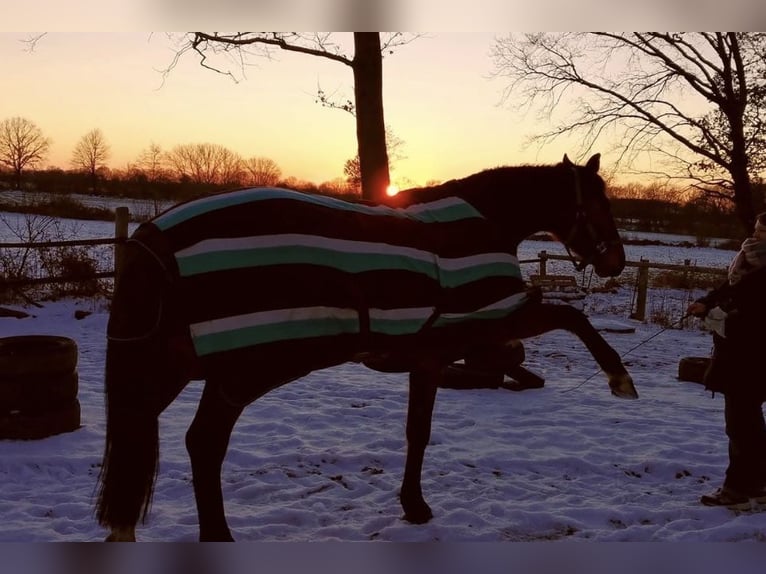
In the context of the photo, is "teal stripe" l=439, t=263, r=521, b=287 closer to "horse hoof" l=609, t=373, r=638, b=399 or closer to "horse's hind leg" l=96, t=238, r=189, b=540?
"horse hoof" l=609, t=373, r=638, b=399

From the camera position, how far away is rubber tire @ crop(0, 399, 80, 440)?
4098 mm

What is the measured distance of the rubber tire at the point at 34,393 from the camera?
409cm

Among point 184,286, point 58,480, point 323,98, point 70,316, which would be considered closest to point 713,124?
point 323,98

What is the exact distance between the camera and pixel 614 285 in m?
12.7

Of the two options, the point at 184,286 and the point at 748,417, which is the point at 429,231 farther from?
the point at 748,417

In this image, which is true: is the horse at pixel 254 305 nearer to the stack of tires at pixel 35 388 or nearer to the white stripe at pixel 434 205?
the white stripe at pixel 434 205

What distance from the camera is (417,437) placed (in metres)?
3.34

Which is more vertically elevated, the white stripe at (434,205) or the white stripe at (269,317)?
the white stripe at (434,205)

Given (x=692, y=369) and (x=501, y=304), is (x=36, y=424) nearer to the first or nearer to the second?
(x=501, y=304)

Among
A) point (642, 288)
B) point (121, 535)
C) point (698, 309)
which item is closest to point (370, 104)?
point (698, 309)

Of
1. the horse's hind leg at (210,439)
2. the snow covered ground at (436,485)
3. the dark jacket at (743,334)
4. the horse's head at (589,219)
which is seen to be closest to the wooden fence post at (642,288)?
the snow covered ground at (436,485)

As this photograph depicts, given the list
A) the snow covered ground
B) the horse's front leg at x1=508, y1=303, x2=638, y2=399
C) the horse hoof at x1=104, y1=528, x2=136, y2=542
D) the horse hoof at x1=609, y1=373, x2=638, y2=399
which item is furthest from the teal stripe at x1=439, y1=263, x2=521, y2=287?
the horse hoof at x1=104, y1=528, x2=136, y2=542

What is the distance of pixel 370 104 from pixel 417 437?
12.3 feet

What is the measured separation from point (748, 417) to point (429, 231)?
2.42 metres
